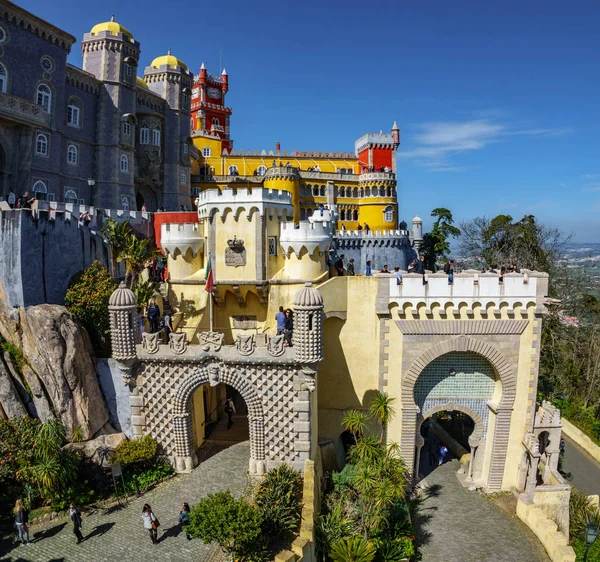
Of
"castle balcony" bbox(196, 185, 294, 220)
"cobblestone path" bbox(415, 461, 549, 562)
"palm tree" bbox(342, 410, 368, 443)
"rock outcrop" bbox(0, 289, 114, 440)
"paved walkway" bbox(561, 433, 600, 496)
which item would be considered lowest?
"paved walkway" bbox(561, 433, 600, 496)

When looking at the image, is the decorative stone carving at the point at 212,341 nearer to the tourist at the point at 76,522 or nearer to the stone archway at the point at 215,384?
the stone archway at the point at 215,384

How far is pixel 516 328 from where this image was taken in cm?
2122

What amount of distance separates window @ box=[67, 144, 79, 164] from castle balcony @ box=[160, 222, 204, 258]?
53.9 feet

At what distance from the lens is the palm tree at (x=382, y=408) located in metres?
21.1

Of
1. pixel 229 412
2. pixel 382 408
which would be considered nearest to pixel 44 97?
pixel 229 412

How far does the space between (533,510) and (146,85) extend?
142 ft

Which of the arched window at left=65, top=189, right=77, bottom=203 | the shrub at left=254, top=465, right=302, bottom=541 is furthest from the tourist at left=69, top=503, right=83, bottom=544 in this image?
the arched window at left=65, top=189, right=77, bottom=203

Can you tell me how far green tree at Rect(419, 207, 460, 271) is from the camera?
48.2m

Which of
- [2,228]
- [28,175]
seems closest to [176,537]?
[2,228]

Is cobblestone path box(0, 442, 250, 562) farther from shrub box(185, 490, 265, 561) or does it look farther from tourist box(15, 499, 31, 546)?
shrub box(185, 490, 265, 561)

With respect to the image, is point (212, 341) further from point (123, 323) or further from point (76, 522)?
point (76, 522)

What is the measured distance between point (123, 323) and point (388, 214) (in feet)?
138

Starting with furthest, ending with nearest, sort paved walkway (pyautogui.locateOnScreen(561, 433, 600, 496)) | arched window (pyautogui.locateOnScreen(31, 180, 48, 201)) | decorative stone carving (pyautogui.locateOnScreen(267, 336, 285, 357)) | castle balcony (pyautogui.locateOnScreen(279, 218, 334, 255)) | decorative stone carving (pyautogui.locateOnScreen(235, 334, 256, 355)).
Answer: arched window (pyautogui.locateOnScreen(31, 180, 48, 201)) < paved walkway (pyautogui.locateOnScreen(561, 433, 600, 496)) < castle balcony (pyautogui.locateOnScreen(279, 218, 334, 255)) < decorative stone carving (pyautogui.locateOnScreen(235, 334, 256, 355)) < decorative stone carving (pyautogui.locateOnScreen(267, 336, 285, 357))

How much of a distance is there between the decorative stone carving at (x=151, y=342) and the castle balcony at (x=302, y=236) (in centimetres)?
793
